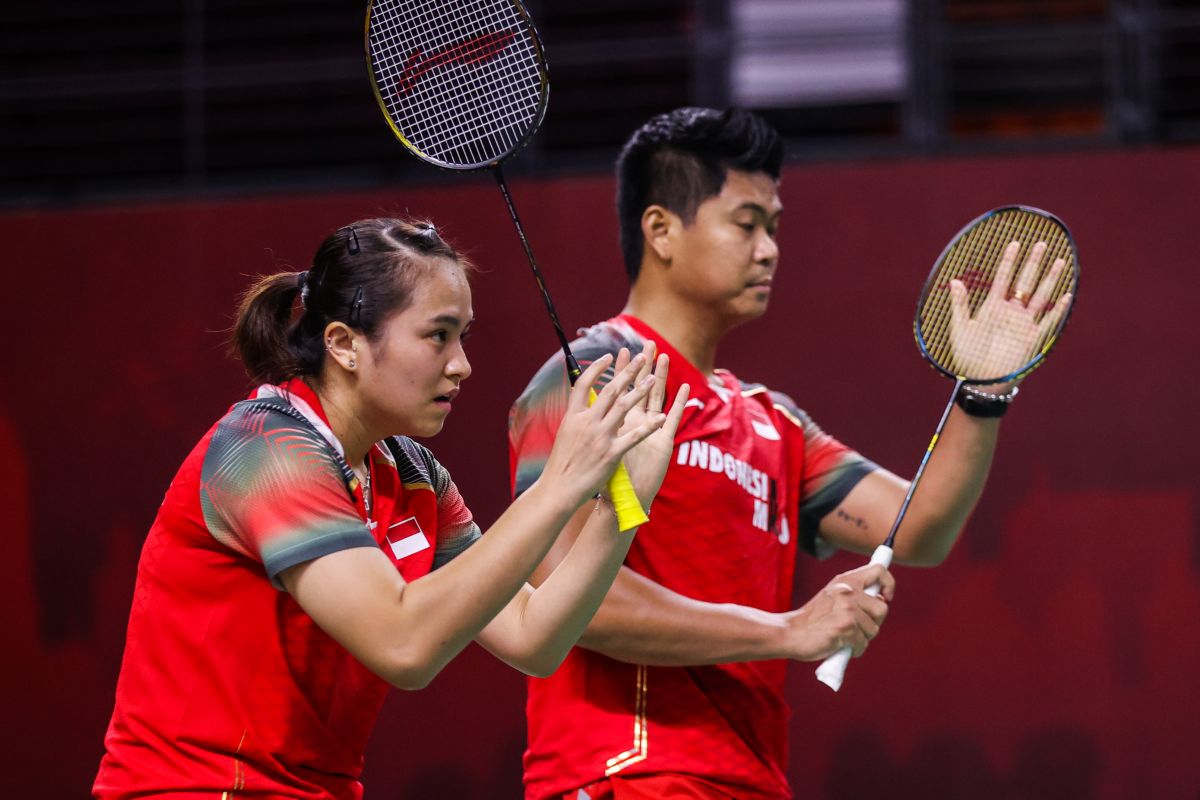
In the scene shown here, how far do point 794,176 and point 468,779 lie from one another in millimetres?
1905

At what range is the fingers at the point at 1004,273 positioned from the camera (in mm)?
2559

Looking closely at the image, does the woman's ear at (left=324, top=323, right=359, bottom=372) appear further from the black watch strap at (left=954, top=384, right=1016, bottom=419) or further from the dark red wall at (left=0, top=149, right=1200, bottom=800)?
the dark red wall at (left=0, top=149, right=1200, bottom=800)

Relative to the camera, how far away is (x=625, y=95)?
5.61m

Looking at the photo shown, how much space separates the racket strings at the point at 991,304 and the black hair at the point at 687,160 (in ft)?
1.17

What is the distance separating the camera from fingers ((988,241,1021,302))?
256 centimetres

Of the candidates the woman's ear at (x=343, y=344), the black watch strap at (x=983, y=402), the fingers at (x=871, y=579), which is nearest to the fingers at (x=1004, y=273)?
the black watch strap at (x=983, y=402)

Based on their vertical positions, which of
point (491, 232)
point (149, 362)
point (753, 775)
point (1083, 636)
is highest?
point (491, 232)

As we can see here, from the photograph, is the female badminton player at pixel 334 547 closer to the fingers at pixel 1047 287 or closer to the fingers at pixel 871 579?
the fingers at pixel 871 579

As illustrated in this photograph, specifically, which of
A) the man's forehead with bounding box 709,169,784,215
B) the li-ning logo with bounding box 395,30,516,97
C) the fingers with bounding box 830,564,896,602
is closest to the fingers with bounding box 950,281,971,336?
the man's forehead with bounding box 709,169,784,215

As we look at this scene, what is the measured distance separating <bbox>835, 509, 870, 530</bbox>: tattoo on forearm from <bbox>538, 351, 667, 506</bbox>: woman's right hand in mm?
1021

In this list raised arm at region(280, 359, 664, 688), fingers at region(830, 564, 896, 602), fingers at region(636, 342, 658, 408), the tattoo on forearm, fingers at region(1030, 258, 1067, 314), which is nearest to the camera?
raised arm at region(280, 359, 664, 688)

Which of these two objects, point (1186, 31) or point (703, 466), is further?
point (1186, 31)

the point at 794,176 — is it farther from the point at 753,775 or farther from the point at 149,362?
the point at 753,775

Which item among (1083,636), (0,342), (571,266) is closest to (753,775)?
(1083,636)
